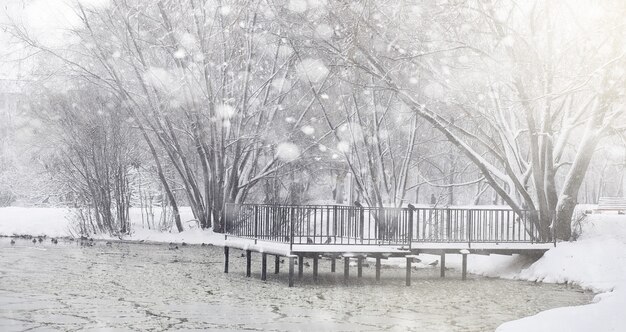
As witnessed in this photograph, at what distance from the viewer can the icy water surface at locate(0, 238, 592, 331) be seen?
445 inches

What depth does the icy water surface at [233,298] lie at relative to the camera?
11305 mm

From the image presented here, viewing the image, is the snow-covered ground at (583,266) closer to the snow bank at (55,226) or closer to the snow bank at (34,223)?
the snow bank at (55,226)

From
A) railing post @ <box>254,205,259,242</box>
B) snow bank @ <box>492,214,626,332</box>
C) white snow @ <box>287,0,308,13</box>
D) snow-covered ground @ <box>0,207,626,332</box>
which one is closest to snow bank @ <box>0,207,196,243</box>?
white snow @ <box>287,0,308,13</box>

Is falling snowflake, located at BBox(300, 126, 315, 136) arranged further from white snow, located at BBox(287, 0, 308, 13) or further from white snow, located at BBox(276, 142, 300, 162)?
white snow, located at BBox(287, 0, 308, 13)

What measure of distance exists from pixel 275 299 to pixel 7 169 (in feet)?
146

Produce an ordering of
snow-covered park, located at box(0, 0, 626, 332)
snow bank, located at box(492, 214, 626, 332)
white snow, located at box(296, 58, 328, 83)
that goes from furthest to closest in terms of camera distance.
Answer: white snow, located at box(296, 58, 328, 83), snow bank, located at box(492, 214, 626, 332), snow-covered park, located at box(0, 0, 626, 332)

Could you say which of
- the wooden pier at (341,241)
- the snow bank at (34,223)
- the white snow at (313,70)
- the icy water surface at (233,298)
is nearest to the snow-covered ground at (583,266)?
the wooden pier at (341,241)

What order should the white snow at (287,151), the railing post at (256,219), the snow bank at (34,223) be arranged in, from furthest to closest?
the snow bank at (34,223)
the white snow at (287,151)
the railing post at (256,219)

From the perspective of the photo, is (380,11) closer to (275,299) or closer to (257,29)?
(275,299)

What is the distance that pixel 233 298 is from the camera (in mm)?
14344

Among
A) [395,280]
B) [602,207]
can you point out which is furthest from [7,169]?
[395,280]

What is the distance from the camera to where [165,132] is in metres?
30.8

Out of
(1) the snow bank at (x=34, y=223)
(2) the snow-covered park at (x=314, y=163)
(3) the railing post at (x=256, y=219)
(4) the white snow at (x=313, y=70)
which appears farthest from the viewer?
(1) the snow bank at (x=34, y=223)

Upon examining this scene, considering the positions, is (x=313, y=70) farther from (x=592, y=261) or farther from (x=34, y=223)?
(x=592, y=261)
